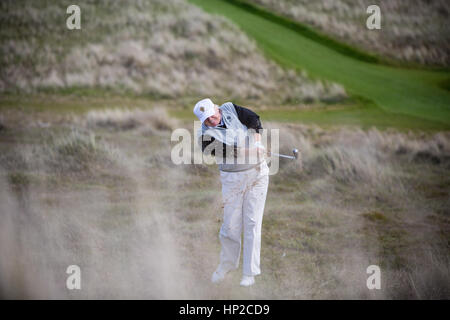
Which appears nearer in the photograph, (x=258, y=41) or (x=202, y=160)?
(x=202, y=160)

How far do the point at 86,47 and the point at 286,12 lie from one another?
7814 mm

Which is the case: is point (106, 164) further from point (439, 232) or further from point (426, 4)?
point (426, 4)

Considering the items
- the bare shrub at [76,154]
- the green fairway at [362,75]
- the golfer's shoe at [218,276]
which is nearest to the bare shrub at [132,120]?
the bare shrub at [76,154]

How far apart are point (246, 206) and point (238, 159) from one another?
17.5 inches

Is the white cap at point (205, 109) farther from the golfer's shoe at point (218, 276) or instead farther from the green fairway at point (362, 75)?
the green fairway at point (362, 75)

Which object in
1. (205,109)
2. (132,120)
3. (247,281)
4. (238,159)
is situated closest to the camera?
(205,109)

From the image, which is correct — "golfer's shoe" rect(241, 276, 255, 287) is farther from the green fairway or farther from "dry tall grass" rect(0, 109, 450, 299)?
the green fairway

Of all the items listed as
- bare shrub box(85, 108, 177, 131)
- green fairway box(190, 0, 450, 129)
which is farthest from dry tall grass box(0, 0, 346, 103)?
bare shrub box(85, 108, 177, 131)

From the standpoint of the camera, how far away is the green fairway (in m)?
12.9

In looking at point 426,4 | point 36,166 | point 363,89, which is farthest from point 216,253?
point 426,4

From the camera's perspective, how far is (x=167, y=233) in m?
6.30

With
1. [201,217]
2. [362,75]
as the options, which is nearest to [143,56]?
[362,75]

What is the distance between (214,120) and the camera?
4293mm

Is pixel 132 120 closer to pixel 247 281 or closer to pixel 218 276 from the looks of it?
pixel 218 276
